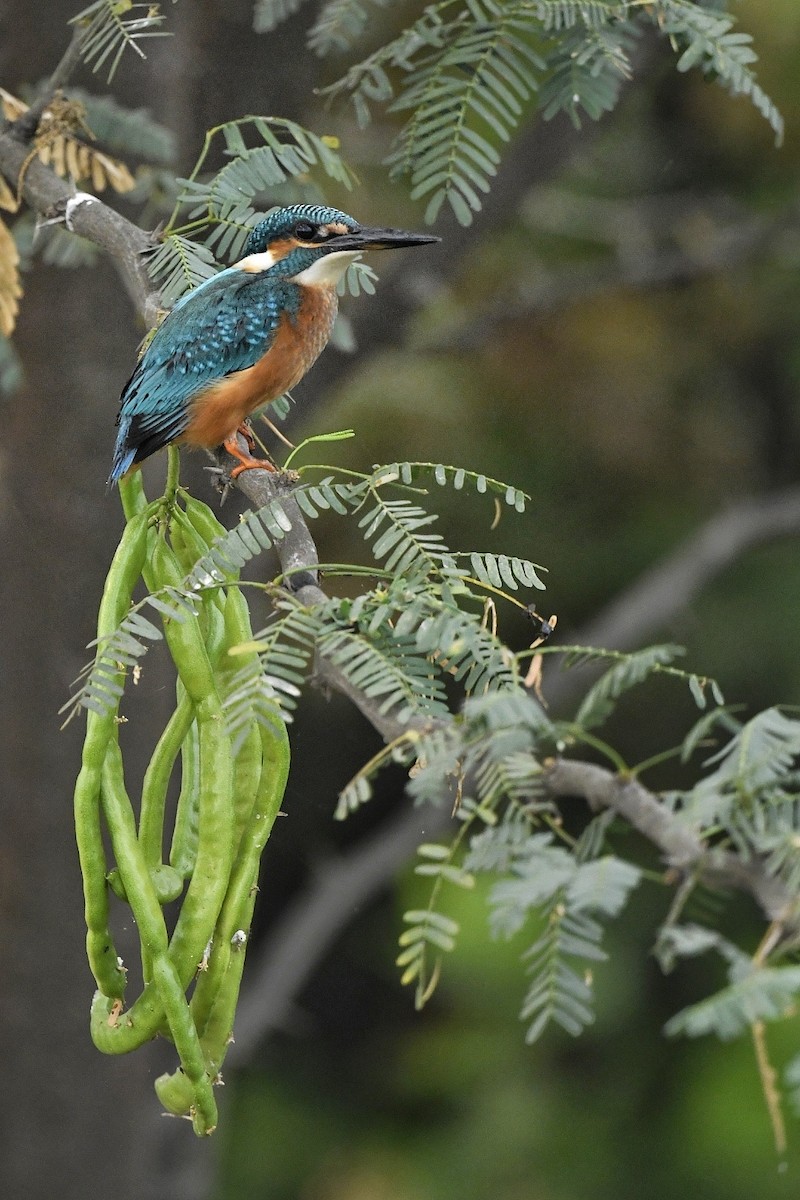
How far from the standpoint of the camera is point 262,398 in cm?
157

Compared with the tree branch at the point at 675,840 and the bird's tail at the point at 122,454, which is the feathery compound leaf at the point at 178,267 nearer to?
the bird's tail at the point at 122,454

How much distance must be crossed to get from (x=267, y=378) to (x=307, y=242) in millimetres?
153

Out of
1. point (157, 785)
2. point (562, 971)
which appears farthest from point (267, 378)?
point (562, 971)

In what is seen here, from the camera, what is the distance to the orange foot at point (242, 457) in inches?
57.4

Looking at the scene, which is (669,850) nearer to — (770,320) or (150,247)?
(150,247)

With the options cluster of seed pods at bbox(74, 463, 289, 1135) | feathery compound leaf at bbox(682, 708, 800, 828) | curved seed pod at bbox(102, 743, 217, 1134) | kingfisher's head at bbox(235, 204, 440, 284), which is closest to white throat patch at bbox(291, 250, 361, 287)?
kingfisher's head at bbox(235, 204, 440, 284)

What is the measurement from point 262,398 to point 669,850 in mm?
910

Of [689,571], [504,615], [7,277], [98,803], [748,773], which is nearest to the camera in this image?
[748,773]

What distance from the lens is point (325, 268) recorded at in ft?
5.15

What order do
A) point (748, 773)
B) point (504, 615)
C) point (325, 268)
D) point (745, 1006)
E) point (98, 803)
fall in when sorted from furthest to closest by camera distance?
point (504, 615) → point (325, 268) → point (98, 803) → point (748, 773) → point (745, 1006)

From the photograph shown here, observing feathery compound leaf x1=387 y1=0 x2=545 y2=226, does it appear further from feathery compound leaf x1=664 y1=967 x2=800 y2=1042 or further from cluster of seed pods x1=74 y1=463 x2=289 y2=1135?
feathery compound leaf x1=664 y1=967 x2=800 y2=1042

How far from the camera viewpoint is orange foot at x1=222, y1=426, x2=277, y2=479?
1.46 metres

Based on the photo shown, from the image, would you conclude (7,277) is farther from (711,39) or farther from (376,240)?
(711,39)

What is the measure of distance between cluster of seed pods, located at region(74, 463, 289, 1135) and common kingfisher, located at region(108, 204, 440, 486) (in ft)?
0.82
